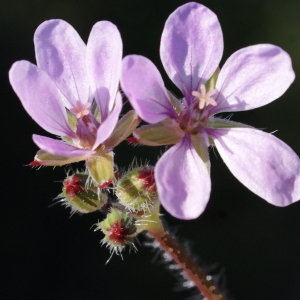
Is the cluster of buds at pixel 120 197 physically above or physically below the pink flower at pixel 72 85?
below

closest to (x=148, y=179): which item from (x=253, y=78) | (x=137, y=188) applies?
(x=137, y=188)

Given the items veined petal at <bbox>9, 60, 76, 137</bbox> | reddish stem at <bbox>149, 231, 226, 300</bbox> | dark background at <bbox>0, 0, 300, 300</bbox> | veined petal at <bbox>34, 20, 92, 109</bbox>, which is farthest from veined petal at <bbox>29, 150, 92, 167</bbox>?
dark background at <bbox>0, 0, 300, 300</bbox>

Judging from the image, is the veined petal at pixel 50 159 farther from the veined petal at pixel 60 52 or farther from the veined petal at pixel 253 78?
the veined petal at pixel 253 78

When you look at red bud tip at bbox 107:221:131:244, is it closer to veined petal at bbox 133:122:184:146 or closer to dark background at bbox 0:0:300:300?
veined petal at bbox 133:122:184:146

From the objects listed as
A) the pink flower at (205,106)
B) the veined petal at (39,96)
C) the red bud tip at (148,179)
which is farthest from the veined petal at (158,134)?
the veined petal at (39,96)

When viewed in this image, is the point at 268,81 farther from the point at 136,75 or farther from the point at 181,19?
the point at 136,75

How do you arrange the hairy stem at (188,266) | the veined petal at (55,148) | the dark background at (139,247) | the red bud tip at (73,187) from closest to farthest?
the veined petal at (55,148), the red bud tip at (73,187), the hairy stem at (188,266), the dark background at (139,247)

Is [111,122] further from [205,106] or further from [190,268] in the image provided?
[190,268]
